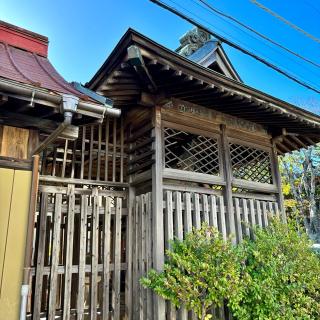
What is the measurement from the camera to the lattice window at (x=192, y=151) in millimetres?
5098

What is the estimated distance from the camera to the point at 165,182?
4.78m

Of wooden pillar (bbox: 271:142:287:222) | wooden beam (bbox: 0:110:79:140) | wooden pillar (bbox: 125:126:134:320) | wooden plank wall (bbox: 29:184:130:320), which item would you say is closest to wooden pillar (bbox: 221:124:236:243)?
wooden pillar (bbox: 271:142:287:222)

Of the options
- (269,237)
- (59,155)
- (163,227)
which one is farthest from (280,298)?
(59,155)

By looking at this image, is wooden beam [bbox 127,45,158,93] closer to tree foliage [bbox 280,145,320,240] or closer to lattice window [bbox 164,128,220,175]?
lattice window [bbox 164,128,220,175]

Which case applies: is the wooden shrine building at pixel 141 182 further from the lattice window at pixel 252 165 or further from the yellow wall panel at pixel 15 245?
the yellow wall panel at pixel 15 245

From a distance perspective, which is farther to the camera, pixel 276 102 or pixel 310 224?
pixel 310 224

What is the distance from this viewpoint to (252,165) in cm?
623

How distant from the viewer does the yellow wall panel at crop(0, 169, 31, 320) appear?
2889 millimetres

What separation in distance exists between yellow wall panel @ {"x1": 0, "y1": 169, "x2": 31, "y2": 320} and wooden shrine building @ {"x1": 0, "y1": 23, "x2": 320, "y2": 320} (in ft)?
0.57

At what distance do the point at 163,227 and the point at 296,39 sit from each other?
7.03m

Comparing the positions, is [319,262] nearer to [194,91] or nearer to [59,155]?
[194,91]

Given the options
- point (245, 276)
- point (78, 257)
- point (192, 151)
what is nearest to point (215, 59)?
point (192, 151)

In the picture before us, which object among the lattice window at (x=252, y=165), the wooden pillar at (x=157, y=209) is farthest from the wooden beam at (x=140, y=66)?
the lattice window at (x=252, y=165)

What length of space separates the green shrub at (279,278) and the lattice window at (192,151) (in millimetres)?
1561
